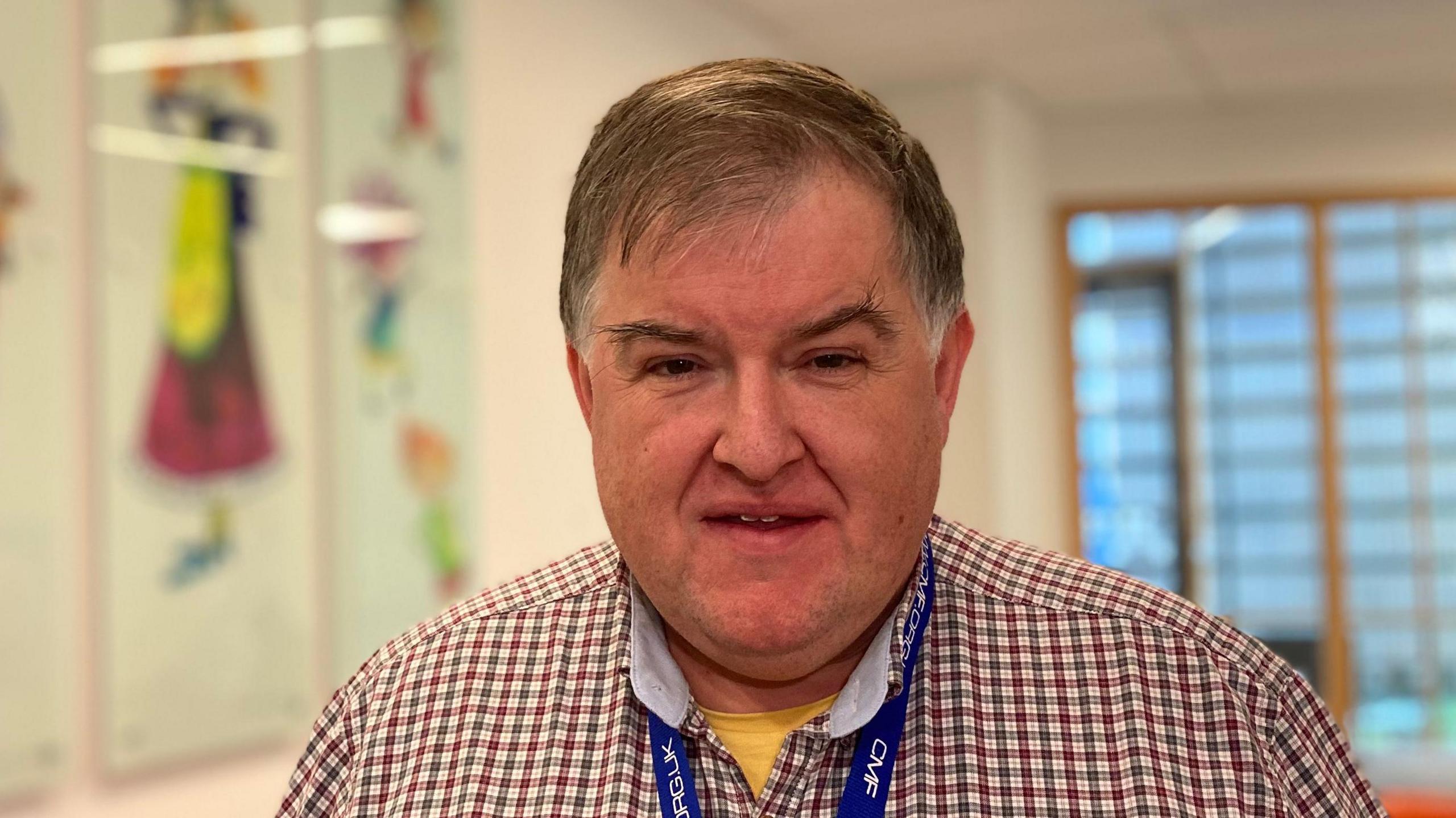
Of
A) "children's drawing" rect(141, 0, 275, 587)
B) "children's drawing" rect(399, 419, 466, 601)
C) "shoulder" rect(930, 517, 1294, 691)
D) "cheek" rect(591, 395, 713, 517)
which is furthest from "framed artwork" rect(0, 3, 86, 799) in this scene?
"shoulder" rect(930, 517, 1294, 691)

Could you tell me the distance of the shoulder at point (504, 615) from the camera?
137 cm

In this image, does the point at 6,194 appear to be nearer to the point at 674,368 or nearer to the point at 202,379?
the point at 202,379

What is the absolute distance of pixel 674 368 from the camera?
1.19 m

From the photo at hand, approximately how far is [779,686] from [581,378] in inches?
11.8

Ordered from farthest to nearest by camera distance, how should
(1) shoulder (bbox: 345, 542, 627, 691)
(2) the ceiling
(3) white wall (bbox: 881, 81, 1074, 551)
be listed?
(3) white wall (bbox: 881, 81, 1074, 551), (2) the ceiling, (1) shoulder (bbox: 345, 542, 627, 691)

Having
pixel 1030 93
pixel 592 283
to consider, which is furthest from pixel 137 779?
pixel 1030 93

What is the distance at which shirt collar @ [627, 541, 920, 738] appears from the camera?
48.3 inches

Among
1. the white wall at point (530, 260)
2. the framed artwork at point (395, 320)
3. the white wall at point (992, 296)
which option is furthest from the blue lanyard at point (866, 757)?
the white wall at point (992, 296)

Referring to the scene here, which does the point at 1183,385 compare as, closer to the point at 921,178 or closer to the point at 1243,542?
the point at 1243,542

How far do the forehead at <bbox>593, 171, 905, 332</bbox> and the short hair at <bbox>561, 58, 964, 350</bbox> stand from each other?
0.01 m

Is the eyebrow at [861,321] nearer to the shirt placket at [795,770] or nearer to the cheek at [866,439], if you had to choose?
the cheek at [866,439]

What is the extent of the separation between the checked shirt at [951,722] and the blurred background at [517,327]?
1278mm

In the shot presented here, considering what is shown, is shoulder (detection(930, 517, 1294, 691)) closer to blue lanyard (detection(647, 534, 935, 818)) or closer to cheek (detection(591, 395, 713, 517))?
blue lanyard (detection(647, 534, 935, 818))

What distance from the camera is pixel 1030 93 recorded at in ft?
22.0
